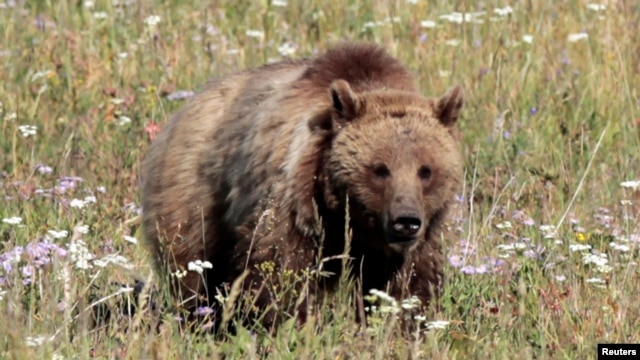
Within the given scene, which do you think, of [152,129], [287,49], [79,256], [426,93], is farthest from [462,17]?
[79,256]

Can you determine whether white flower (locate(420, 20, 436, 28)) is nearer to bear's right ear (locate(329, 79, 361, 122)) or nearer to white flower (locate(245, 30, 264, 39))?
white flower (locate(245, 30, 264, 39))

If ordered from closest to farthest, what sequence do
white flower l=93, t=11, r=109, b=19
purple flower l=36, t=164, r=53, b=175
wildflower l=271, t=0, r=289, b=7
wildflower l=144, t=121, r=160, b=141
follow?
purple flower l=36, t=164, r=53, b=175 → wildflower l=144, t=121, r=160, b=141 → white flower l=93, t=11, r=109, b=19 → wildflower l=271, t=0, r=289, b=7

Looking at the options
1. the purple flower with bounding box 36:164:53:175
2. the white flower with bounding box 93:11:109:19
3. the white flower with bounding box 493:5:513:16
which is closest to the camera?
the purple flower with bounding box 36:164:53:175

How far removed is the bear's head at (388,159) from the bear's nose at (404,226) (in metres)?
0.05

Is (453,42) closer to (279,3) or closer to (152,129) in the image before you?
(279,3)

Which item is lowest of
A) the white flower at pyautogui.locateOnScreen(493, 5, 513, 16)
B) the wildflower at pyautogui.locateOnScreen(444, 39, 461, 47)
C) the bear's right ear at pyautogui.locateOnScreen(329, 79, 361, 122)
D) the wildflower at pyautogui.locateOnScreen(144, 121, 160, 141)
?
the wildflower at pyautogui.locateOnScreen(144, 121, 160, 141)

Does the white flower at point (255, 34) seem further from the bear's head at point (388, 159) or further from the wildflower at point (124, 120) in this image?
the bear's head at point (388, 159)

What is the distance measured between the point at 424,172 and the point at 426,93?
405 cm

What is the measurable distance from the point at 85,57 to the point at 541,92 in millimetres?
3464

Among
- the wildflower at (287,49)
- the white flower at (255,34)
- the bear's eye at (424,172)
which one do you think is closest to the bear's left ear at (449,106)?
the bear's eye at (424,172)

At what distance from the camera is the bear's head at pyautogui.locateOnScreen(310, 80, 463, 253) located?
18.9 feet

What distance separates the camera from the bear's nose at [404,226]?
5570mm

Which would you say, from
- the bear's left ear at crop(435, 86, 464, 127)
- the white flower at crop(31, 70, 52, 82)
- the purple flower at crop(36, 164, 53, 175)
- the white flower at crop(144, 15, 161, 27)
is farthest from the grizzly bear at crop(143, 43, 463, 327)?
A: the white flower at crop(144, 15, 161, 27)

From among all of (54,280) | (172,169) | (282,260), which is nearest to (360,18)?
(172,169)
